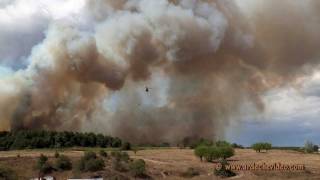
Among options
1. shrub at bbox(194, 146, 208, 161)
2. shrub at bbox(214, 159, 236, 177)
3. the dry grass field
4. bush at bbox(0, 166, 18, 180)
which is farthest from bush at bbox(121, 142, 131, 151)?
bush at bbox(0, 166, 18, 180)

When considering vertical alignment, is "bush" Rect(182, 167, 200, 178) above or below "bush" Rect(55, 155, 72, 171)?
below

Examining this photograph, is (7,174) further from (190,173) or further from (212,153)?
(212,153)

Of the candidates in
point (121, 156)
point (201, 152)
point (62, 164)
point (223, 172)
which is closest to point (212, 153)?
point (201, 152)

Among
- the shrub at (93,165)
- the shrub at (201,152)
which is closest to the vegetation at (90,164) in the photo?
the shrub at (93,165)

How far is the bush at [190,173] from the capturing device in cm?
10126

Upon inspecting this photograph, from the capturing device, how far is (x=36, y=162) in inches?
4230

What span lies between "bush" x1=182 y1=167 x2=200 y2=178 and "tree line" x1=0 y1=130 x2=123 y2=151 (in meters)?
46.6

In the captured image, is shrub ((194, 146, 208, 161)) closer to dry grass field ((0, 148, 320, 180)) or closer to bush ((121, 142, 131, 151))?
dry grass field ((0, 148, 320, 180))

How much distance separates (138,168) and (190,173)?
8.98 meters

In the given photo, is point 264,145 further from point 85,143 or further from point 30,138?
point 30,138

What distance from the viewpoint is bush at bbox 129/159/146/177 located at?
332 ft

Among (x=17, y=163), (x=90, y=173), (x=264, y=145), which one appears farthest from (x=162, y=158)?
(x=264, y=145)

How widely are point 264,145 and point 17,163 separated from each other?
70.4m

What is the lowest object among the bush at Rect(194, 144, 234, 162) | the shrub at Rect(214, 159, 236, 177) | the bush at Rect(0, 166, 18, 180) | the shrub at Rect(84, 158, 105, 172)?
the bush at Rect(0, 166, 18, 180)
